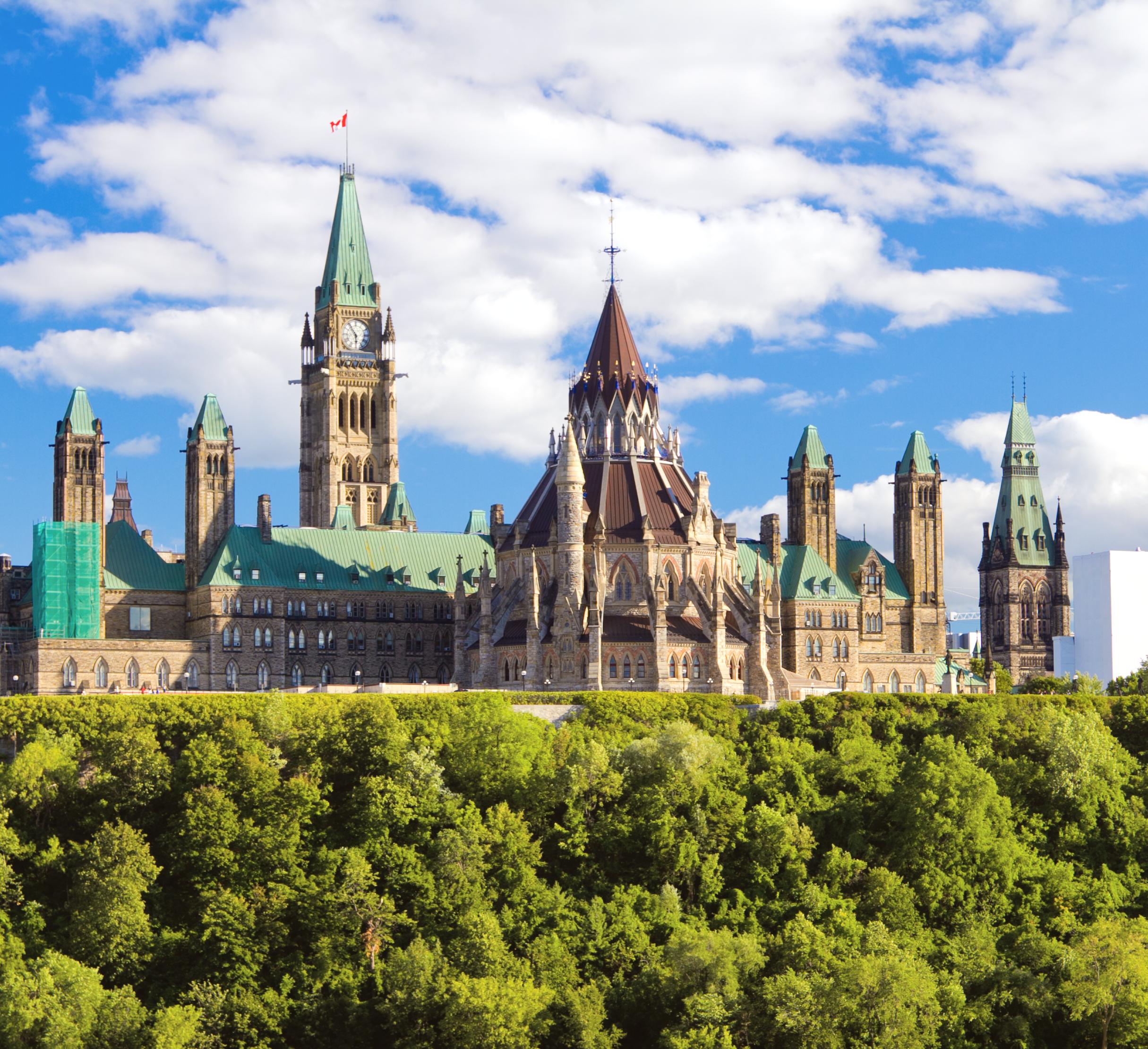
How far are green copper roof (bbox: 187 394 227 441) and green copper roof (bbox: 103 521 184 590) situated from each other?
8.94 m

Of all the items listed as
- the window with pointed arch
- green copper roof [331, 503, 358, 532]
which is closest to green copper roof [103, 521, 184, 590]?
green copper roof [331, 503, 358, 532]

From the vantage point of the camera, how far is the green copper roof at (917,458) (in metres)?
188

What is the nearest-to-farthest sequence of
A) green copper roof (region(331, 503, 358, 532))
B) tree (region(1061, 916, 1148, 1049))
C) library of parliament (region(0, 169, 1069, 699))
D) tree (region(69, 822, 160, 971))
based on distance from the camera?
tree (region(1061, 916, 1148, 1049)) → tree (region(69, 822, 160, 971)) → library of parliament (region(0, 169, 1069, 699)) → green copper roof (region(331, 503, 358, 532))

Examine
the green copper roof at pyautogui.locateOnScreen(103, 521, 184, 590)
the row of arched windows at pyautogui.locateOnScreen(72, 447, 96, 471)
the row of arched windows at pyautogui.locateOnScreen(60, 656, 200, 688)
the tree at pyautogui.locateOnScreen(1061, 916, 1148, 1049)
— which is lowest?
the tree at pyautogui.locateOnScreen(1061, 916, 1148, 1049)

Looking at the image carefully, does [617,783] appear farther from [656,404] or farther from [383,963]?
[656,404]

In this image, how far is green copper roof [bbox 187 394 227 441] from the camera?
164750 mm

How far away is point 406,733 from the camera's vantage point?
11288 cm

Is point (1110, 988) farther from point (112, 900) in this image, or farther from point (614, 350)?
point (614, 350)

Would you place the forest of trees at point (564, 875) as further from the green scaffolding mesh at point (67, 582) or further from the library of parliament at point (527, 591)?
the green scaffolding mesh at point (67, 582)

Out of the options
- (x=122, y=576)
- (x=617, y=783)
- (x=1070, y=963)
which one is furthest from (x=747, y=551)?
(x=1070, y=963)

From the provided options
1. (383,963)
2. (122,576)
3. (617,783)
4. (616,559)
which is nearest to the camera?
(383,963)

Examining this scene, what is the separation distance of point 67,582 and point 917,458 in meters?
75.2

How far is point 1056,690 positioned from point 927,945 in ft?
165

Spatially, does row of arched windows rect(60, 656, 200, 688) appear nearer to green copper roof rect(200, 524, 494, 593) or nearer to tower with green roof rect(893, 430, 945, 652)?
green copper roof rect(200, 524, 494, 593)
